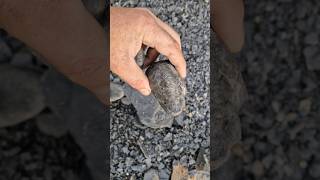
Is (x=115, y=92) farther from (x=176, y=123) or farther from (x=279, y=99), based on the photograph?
(x=279, y=99)

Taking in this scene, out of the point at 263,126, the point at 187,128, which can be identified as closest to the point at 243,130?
the point at 263,126

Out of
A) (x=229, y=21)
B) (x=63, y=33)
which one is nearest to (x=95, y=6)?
(x=63, y=33)

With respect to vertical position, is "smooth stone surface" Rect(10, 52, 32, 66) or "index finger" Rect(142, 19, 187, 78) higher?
"index finger" Rect(142, 19, 187, 78)

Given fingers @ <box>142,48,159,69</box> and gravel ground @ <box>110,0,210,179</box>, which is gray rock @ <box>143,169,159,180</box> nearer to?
gravel ground @ <box>110,0,210,179</box>

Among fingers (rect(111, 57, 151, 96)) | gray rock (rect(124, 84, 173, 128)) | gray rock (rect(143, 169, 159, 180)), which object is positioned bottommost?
gray rock (rect(143, 169, 159, 180))

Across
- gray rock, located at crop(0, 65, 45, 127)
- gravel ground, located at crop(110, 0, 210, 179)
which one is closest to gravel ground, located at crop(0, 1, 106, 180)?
gray rock, located at crop(0, 65, 45, 127)

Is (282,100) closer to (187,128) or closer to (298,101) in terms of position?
(298,101)
